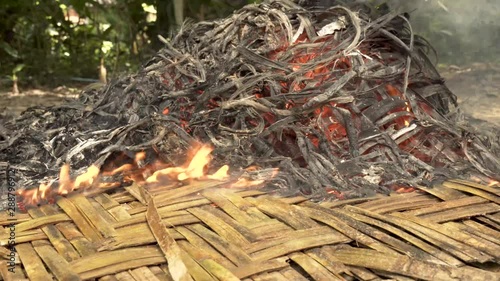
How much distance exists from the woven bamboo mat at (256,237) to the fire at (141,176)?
0.07 metres

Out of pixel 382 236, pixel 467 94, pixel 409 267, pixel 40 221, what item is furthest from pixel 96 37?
pixel 409 267

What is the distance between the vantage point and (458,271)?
1.37 m

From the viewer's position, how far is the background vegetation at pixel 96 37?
5191 millimetres

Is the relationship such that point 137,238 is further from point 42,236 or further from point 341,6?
point 341,6

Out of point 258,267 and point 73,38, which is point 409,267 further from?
point 73,38

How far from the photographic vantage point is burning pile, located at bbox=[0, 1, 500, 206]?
2.02 m

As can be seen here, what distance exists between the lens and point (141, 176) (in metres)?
2.00

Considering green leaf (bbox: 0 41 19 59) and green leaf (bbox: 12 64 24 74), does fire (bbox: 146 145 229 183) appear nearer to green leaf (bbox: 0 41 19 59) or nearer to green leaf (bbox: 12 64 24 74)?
green leaf (bbox: 12 64 24 74)

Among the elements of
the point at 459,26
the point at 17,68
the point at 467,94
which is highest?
the point at 459,26

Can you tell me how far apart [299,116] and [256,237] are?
0.66 metres

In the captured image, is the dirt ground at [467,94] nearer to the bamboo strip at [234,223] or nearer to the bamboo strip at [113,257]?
the bamboo strip at [234,223]

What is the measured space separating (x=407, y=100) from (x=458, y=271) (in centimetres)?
95

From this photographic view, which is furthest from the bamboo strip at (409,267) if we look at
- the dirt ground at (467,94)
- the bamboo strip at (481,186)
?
the dirt ground at (467,94)

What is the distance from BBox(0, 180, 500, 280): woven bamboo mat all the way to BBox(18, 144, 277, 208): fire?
0.07m
